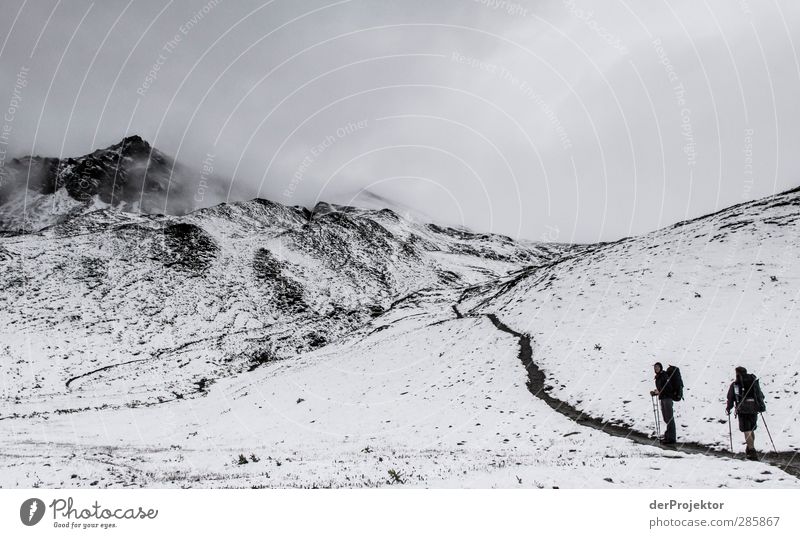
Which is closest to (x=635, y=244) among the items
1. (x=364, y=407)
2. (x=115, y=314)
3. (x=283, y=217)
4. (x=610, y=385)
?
(x=610, y=385)

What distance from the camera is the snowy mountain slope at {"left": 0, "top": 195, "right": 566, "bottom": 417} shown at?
49656 millimetres

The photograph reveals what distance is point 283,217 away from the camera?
154500mm

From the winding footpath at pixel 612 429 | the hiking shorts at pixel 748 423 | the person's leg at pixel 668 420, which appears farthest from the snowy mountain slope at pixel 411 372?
the hiking shorts at pixel 748 423

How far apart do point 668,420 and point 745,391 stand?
243cm

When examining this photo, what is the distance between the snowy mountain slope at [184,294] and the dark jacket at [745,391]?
42.2 metres

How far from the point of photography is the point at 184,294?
79.1m

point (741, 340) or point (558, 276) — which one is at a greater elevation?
point (558, 276)

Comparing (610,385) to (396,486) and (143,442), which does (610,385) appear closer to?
(396,486)

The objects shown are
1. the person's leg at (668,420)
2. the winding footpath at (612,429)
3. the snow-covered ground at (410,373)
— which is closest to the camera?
the winding footpath at (612,429)

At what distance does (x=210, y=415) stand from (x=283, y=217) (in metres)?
128

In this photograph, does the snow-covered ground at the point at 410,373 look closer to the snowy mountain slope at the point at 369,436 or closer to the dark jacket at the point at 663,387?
the snowy mountain slope at the point at 369,436

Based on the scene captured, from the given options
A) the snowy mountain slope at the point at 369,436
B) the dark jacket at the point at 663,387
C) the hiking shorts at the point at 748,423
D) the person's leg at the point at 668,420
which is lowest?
the snowy mountain slope at the point at 369,436

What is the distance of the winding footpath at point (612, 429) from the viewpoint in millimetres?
11383
